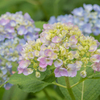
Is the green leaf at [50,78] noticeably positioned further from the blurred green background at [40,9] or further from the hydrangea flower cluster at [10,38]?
the blurred green background at [40,9]

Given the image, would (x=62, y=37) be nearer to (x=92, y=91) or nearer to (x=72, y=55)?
(x=72, y=55)

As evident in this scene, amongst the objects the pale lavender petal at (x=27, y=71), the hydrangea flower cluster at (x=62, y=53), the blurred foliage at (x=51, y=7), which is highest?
the blurred foliage at (x=51, y=7)

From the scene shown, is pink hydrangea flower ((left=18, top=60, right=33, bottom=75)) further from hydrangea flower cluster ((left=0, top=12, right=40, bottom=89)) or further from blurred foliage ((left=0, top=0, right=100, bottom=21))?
blurred foliage ((left=0, top=0, right=100, bottom=21))

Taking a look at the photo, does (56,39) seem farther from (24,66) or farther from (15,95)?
(15,95)

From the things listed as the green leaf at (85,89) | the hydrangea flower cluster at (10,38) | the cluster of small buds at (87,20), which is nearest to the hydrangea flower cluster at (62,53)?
the green leaf at (85,89)

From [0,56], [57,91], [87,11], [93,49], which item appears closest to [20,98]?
[57,91]

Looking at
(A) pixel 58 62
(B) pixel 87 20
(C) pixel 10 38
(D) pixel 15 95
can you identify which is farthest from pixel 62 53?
(D) pixel 15 95

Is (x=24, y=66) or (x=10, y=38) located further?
(x=10, y=38)

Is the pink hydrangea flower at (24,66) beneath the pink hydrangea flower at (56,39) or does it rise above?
beneath
